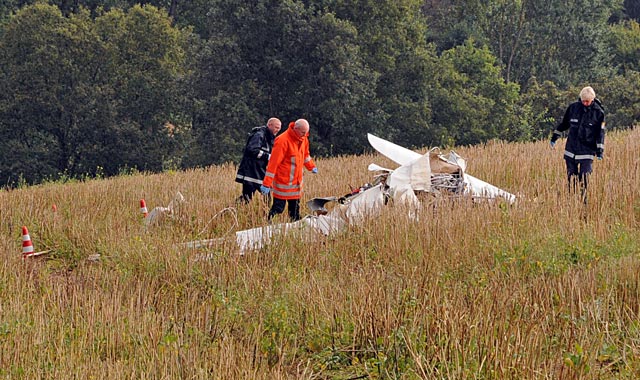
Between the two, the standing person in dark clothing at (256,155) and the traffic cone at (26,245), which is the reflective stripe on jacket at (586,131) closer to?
the standing person in dark clothing at (256,155)

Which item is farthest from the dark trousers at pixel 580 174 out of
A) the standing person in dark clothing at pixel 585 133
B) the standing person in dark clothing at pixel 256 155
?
the standing person in dark clothing at pixel 256 155

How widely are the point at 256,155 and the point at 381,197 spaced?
195 cm

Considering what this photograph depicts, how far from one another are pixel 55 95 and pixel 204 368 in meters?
29.9

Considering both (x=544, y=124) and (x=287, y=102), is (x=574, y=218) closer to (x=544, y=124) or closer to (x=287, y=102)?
(x=287, y=102)

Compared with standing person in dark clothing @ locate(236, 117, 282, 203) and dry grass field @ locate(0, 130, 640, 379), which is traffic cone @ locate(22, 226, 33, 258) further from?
standing person in dark clothing @ locate(236, 117, 282, 203)

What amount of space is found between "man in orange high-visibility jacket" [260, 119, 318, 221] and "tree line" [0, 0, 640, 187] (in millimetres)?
19522

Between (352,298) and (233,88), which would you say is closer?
(352,298)

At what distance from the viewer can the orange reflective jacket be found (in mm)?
10125

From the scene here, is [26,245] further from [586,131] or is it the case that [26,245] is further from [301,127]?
[586,131]

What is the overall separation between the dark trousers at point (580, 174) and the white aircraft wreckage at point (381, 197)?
2.84 feet

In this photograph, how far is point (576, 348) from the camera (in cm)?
479

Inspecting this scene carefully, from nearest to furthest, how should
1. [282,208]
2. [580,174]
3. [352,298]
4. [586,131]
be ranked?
[352,298], [282,208], [586,131], [580,174]

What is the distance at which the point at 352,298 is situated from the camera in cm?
610

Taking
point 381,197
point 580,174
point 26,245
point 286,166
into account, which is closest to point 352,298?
point 381,197
